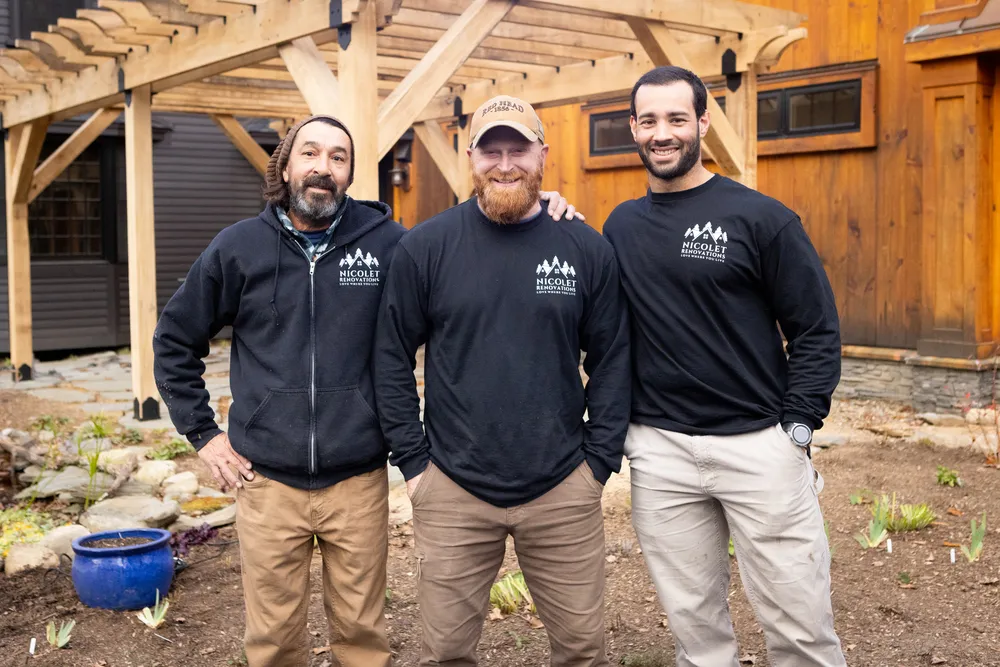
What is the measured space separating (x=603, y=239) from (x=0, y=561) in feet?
11.0

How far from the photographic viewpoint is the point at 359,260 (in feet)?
9.86

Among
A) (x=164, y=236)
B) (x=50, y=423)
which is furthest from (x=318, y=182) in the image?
(x=164, y=236)

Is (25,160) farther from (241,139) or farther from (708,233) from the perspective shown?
(708,233)

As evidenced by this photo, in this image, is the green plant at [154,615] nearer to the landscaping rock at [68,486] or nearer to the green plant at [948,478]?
the landscaping rock at [68,486]

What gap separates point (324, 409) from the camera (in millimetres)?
2928

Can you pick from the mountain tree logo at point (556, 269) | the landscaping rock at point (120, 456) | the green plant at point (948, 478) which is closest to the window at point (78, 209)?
the landscaping rock at point (120, 456)

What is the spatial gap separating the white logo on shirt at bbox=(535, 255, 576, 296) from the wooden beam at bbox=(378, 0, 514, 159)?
2.65m

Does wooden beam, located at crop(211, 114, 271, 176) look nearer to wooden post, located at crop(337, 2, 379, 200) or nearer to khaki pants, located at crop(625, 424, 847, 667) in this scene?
wooden post, located at crop(337, 2, 379, 200)

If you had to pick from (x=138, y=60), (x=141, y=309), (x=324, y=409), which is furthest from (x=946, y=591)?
(x=138, y=60)

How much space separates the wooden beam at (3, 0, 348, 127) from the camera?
575 centimetres

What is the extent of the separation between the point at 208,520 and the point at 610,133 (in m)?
6.54

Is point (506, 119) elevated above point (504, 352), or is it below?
above

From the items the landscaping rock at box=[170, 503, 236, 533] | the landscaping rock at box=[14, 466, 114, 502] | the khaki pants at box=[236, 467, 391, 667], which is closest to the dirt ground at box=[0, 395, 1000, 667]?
the landscaping rock at box=[170, 503, 236, 533]

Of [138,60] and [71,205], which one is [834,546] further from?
[71,205]
